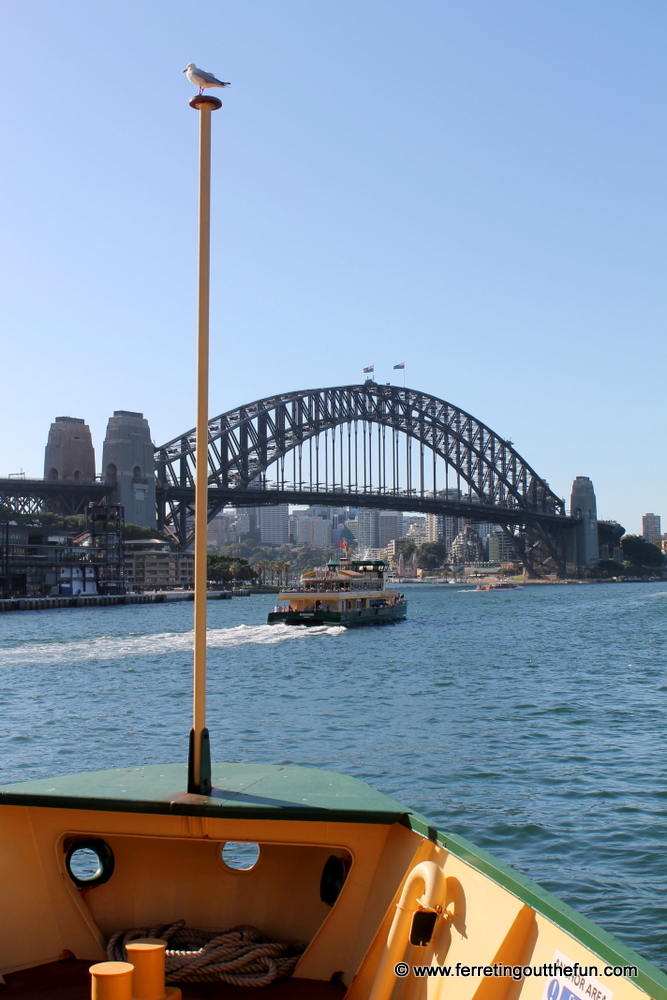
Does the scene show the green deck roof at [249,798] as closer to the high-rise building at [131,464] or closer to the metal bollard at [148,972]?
the metal bollard at [148,972]

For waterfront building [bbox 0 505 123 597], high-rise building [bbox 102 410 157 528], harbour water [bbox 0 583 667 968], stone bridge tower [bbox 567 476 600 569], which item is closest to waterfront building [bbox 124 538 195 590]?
high-rise building [bbox 102 410 157 528]

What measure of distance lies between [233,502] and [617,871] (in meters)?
83.1

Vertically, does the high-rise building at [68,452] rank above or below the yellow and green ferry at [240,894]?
above

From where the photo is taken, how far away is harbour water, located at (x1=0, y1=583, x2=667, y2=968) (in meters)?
8.63

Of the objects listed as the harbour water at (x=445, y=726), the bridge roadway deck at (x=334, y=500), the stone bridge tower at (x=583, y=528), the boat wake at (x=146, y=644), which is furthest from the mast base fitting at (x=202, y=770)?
the stone bridge tower at (x=583, y=528)

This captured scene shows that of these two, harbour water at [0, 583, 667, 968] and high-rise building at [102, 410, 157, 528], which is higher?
high-rise building at [102, 410, 157, 528]

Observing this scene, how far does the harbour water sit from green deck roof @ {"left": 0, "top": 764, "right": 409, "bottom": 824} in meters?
3.33

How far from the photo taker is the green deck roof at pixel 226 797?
4.02 meters

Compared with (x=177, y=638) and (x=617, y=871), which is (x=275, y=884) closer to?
(x=617, y=871)

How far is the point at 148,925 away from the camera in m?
4.58

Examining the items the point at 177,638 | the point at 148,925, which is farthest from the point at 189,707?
the point at 177,638

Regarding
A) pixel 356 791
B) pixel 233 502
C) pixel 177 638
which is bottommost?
pixel 177 638

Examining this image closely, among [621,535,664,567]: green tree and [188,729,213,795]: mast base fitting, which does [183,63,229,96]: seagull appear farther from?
[621,535,664,567]: green tree

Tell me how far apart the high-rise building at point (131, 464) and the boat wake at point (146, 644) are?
155 feet
